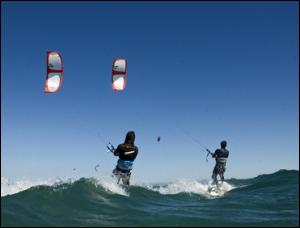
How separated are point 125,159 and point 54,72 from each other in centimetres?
731

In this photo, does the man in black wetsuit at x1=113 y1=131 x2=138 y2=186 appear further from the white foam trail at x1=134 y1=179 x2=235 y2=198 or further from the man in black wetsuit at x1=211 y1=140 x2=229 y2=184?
the man in black wetsuit at x1=211 y1=140 x2=229 y2=184

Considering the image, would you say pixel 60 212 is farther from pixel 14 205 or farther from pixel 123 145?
pixel 123 145

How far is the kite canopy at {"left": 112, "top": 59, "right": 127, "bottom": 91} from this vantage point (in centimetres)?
2539

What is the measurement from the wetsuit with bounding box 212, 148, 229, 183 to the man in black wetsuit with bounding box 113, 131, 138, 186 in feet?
25.6

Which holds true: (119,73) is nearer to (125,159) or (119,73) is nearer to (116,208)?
(125,159)

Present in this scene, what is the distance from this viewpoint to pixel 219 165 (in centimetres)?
2547

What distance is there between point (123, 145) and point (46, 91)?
6.88 metres

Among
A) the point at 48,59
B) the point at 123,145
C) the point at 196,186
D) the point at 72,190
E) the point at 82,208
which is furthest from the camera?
the point at 196,186

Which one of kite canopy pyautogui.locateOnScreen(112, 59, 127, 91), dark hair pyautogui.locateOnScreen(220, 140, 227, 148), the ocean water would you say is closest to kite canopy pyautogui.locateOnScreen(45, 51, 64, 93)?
A: kite canopy pyautogui.locateOnScreen(112, 59, 127, 91)

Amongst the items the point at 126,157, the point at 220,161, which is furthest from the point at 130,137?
the point at 220,161

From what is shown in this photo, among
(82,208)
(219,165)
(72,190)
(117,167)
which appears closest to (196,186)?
(219,165)

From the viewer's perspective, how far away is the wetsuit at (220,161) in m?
25.4

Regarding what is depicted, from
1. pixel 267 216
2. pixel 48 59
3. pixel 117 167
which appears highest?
pixel 48 59

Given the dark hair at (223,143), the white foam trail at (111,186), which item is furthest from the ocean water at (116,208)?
the dark hair at (223,143)
